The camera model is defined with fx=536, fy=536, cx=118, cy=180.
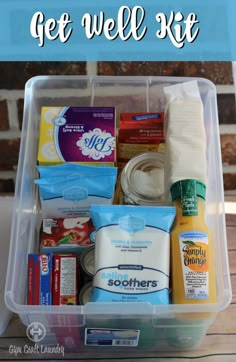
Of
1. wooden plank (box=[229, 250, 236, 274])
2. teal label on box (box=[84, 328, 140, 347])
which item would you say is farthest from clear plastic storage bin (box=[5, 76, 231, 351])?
wooden plank (box=[229, 250, 236, 274])

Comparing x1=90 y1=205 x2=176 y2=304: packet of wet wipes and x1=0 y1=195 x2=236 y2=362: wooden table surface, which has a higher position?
x1=90 y1=205 x2=176 y2=304: packet of wet wipes

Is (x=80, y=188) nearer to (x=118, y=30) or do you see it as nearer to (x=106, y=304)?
(x=106, y=304)

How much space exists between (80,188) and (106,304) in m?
0.17

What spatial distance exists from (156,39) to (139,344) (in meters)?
0.48

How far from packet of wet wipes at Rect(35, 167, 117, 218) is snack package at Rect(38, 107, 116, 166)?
0.03m

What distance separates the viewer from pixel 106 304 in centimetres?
62

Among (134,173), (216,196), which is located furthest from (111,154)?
(216,196)

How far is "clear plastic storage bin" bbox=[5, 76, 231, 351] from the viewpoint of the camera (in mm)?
632

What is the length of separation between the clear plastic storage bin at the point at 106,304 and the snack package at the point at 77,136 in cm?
3

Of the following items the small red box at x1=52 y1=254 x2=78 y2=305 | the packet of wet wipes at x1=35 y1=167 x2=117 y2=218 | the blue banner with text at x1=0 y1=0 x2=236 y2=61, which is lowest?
the small red box at x1=52 y1=254 x2=78 y2=305

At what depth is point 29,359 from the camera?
720 millimetres

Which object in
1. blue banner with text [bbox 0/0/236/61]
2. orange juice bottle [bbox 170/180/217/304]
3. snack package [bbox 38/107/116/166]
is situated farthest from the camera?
blue banner with text [bbox 0/0/236/61]

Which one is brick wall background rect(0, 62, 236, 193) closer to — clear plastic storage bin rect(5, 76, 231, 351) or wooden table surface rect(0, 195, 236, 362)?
clear plastic storage bin rect(5, 76, 231, 351)

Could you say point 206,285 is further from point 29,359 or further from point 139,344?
point 29,359
